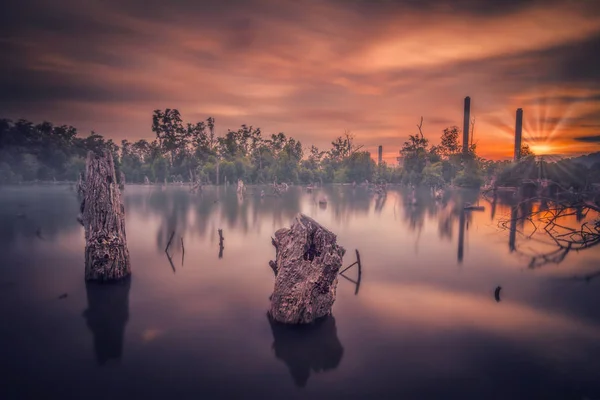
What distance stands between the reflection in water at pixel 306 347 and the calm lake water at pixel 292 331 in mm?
42

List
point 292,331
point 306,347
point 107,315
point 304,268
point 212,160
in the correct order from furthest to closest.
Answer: point 212,160 → point 107,315 → point 292,331 → point 304,268 → point 306,347

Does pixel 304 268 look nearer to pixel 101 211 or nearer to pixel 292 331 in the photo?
pixel 292 331

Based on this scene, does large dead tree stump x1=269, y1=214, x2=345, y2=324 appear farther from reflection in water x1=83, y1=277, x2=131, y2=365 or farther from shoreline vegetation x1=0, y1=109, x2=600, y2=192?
shoreline vegetation x1=0, y1=109, x2=600, y2=192

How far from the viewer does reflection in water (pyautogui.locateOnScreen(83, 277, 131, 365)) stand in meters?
10.8

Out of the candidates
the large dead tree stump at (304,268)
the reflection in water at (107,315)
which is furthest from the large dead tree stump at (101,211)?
the large dead tree stump at (304,268)

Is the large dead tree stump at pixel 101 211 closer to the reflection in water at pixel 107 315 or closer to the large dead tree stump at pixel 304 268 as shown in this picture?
the reflection in water at pixel 107 315

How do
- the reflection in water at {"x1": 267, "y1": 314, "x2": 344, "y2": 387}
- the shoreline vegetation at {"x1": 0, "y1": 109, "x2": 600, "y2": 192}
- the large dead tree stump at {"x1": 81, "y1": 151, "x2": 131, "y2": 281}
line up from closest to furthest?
the reflection in water at {"x1": 267, "y1": 314, "x2": 344, "y2": 387} → the large dead tree stump at {"x1": 81, "y1": 151, "x2": 131, "y2": 281} → the shoreline vegetation at {"x1": 0, "y1": 109, "x2": 600, "y2": 192}

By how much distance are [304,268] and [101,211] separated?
9947 millimetres

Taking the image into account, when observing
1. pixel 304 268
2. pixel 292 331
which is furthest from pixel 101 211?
pixel 292 331

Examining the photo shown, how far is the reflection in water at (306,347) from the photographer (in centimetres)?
991

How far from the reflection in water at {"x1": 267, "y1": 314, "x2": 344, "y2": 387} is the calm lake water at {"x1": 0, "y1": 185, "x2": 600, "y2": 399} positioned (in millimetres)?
42

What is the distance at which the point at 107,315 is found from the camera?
13.2 m

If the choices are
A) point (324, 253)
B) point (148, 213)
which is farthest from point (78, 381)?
point (148, 213)

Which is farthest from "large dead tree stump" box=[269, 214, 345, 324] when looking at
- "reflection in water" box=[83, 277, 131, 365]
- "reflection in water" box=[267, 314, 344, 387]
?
"reflection in water" box=[83, 277, 131, 365]
